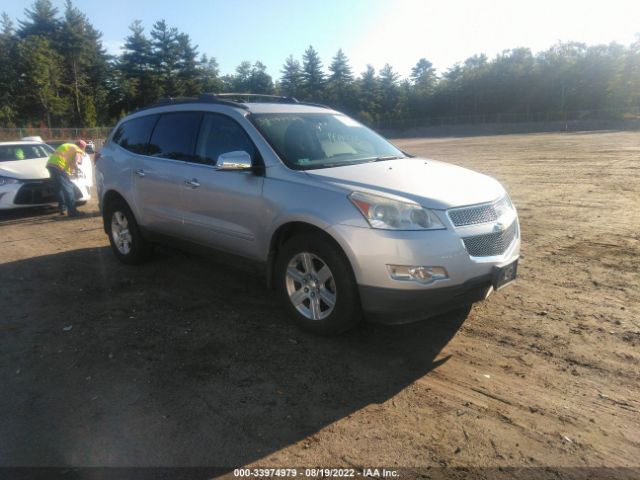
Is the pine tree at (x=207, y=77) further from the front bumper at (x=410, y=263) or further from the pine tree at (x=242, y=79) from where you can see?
the front bumper at (x=410, y=263)

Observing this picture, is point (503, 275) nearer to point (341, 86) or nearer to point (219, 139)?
point (219, 139)

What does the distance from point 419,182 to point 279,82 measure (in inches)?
3949

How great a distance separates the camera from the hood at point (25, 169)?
33.6ft

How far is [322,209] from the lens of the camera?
3.85m

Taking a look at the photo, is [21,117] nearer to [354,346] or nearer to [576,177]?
[576,177]

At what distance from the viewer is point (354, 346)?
402 cm

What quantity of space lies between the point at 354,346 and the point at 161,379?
148 centimetres

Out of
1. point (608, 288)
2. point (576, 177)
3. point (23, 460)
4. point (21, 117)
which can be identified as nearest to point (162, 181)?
point (23, 460)

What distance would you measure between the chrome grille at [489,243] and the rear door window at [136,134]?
158 inches

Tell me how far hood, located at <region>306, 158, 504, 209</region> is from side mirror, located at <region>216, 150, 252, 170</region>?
558mm

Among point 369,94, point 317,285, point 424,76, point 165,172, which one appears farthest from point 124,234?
point 424,76

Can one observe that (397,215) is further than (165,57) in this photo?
No

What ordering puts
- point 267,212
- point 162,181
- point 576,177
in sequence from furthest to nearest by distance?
point 576,177, point 162,181, point 267,212

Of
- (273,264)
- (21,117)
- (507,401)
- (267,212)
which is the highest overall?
(21,117)
